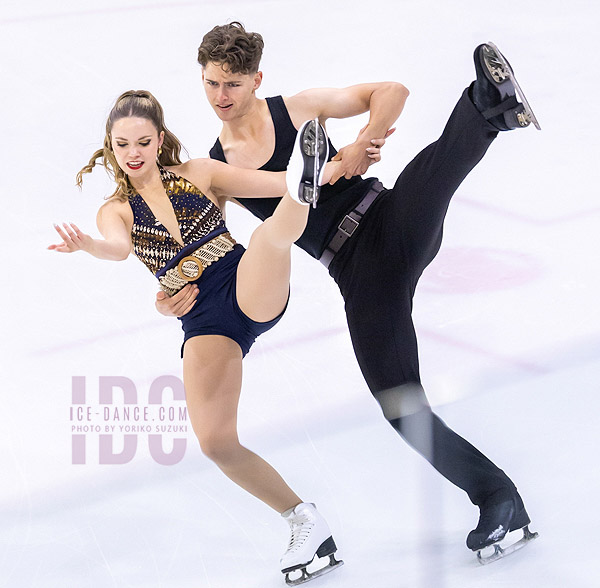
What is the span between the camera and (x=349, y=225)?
3.12 m

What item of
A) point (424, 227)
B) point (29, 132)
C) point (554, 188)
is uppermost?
point (29, 132)

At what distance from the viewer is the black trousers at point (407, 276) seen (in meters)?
2.79

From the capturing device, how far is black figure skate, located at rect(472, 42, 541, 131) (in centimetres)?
262

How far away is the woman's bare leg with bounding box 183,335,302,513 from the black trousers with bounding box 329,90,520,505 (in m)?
0.40

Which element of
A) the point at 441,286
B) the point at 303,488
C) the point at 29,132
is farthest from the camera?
the point at 29,132

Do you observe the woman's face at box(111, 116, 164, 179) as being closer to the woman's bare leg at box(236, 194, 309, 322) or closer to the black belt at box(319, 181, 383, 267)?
the woman's bare leg at box(236, 194, 309, 322)

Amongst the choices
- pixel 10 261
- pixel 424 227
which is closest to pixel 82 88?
pixel 10 261

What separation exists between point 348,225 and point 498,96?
0.69 m

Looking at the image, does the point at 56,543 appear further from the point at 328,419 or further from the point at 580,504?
the point at 580,504

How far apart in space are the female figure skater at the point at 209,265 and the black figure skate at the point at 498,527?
46 centimetres

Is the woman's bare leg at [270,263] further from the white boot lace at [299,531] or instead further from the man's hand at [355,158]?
the white boot lace at [299,531]

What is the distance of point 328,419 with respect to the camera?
3.67m

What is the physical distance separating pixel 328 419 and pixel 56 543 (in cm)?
109

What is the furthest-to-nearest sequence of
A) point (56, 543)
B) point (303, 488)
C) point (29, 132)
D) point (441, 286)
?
point (29, 132), point (441, 286), point (303, 488), point (56, 543)
